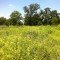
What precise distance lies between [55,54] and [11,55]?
1739mm

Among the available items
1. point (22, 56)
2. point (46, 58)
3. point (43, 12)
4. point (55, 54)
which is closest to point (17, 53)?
point (22, 56)

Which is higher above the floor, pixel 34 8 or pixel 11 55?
pixel 34 8

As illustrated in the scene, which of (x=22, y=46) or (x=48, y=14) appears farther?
(x=48, y=14)

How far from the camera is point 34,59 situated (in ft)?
20.3

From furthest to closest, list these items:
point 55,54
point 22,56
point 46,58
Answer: point 55,54 < point 46,58 < point 22,56

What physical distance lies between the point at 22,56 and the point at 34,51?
78 centimetres

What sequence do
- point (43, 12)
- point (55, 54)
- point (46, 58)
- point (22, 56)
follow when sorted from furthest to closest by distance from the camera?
point (43, 12) < point (55, 54) < point (46, 58) < point (22, 56)

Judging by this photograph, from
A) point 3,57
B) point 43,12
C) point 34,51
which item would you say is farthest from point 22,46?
point 43,12

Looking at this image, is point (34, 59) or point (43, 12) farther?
point (43, 12)

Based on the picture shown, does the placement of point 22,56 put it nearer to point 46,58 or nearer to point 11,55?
point 11,55

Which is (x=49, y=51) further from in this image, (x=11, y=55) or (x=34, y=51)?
(x=11, y=55)

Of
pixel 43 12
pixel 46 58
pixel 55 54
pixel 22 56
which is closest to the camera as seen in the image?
pixel 22 56

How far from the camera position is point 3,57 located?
241 inches

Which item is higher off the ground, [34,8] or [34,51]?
[34,8]
